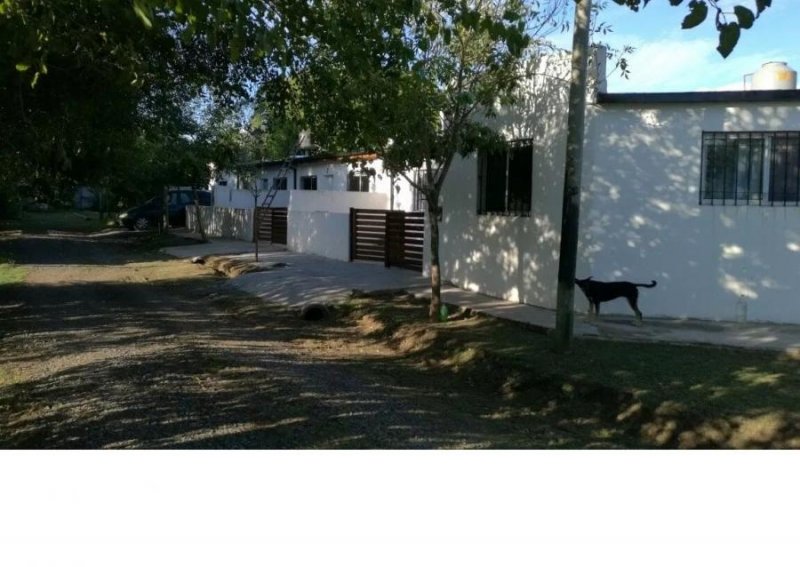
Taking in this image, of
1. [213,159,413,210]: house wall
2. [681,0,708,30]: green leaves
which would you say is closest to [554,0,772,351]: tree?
[681,0,708,30]: green leaves

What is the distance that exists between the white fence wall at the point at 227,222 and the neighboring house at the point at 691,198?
18.9 meters

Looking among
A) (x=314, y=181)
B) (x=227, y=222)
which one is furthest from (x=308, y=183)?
(x=227, y=222)

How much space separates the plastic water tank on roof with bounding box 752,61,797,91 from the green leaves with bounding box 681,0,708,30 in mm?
8374

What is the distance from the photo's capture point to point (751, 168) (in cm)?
1077

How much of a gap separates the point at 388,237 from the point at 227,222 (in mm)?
14818

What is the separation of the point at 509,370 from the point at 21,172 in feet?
34.1

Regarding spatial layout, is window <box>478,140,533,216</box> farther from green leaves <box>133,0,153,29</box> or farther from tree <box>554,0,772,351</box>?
green leaves <box>133,0,153,29</box>

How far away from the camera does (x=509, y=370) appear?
875cm

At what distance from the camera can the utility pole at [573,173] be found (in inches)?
335

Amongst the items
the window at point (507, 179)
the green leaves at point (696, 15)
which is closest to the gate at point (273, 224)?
the window at point (507, 179)

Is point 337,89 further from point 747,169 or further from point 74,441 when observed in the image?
point 747,169

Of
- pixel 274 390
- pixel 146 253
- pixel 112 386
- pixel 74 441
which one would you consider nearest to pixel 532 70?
pixel 274 390

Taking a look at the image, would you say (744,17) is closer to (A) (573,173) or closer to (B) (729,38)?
(B) (729,38)

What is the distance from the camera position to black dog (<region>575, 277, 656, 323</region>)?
10289 mm
